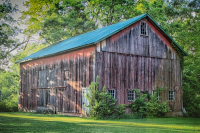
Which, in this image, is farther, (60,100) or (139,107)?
(60,100)

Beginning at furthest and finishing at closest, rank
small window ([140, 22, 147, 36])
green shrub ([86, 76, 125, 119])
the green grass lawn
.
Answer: small window ([140, 22, 147, 36]) < green shrub ([86, 76, 125, 119]) < the green grass lawn

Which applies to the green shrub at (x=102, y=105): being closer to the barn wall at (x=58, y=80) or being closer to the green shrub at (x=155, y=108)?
the barn wall at (x=58, y=80)

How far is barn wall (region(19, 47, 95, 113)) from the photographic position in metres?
22.5

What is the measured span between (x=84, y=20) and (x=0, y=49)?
14169 millimetres

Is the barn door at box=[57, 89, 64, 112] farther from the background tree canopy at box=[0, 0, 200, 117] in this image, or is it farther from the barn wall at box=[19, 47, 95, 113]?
the background tree canopy at box=[0, 0, 200, 117]

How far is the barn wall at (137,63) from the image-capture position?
22.2 metres

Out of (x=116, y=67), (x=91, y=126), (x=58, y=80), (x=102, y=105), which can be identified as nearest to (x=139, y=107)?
(x=116, y=67)

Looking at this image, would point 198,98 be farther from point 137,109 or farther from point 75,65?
point 75,65

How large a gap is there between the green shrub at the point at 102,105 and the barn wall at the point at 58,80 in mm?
1153

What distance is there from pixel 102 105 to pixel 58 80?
651cm

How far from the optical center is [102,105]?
66.3 feet

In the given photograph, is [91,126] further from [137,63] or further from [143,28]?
[143,28]

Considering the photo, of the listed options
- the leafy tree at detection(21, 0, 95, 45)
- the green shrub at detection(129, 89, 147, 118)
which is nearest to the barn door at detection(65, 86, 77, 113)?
the green shrub at detection(129, 89, 147, 118)

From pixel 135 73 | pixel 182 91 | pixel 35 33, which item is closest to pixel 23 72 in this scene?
pixel 135 73
